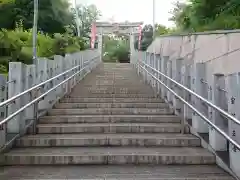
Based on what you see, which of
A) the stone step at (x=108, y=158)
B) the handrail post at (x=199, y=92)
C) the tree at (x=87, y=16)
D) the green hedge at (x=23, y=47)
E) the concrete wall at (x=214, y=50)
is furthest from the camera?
the tree at (x=87, y=16)

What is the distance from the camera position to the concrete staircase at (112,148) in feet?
15.8

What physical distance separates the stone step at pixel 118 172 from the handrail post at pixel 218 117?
320mm

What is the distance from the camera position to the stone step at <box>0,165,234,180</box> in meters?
4.60

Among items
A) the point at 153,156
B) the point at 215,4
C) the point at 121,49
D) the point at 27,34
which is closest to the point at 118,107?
the point at 153,156

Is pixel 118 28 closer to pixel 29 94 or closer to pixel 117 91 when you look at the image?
pixel 117 91

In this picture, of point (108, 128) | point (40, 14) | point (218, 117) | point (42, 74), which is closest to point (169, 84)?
point (108, 128)

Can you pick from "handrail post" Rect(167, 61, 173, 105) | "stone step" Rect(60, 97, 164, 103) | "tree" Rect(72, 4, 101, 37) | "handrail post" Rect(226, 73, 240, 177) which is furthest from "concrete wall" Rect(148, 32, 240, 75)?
"tree" Rect(72, 4, 101, 37)

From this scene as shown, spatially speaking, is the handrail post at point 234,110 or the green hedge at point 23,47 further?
the green hedge at point 23,47

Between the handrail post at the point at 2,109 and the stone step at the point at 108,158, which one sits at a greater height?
the handrail post at the point at 2,109

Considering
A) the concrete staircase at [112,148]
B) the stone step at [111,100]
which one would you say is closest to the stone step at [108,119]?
the concrete staircase at [112,148]

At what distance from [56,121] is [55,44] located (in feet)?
49.5

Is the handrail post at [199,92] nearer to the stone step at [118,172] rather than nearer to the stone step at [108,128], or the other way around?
the stone step at [108,128]

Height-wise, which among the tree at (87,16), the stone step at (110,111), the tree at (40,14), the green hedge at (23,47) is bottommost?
the stone step at (110,111)

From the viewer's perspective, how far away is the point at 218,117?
5.26 meters
